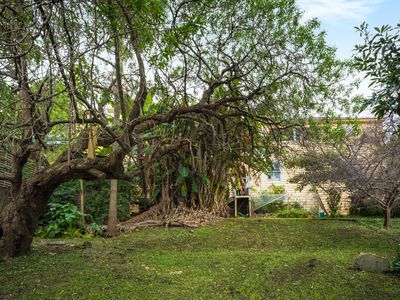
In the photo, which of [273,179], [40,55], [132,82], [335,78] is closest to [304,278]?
[335,78]

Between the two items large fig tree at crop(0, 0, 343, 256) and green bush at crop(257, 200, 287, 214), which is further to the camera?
green bush at crop(257, 200, 287, 214)

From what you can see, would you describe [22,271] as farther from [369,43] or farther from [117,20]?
[369,43]

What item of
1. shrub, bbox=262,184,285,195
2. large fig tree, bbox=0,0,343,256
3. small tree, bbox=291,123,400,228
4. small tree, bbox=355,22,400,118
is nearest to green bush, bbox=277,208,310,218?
shrub, bbox=262,184,285,195

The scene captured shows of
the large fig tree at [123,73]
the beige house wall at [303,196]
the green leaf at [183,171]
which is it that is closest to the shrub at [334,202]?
the beige house wall at [303,196]

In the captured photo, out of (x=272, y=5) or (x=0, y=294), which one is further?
(x=272, y=5)

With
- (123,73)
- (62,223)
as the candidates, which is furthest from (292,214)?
(123,73)

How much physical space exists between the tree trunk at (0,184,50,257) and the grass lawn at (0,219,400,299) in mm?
240

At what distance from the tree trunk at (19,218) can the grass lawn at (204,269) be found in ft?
0.79

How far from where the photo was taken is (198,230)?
7305 mm

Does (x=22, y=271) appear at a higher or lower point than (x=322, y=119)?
lower

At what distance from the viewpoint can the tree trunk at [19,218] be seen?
Answer: 4547 millimetres

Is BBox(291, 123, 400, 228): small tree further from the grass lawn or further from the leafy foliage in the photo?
the leafy foliage

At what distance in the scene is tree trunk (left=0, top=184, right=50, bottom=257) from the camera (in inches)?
179

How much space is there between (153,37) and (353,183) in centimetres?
566
